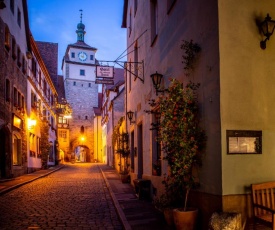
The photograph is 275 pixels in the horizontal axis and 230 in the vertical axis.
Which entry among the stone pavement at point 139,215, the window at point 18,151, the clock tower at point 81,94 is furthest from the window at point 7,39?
the clock tower at point 81,94

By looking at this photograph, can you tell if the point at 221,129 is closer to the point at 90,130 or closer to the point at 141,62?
the point at 141,62

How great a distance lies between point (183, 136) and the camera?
583 cm

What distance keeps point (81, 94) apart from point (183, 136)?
196 feet

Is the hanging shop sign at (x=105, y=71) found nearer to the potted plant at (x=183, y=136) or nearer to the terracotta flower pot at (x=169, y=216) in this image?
the potted plant at (x=183, y=136)

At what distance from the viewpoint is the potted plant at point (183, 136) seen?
5789 mm

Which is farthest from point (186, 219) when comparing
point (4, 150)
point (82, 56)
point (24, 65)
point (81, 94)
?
point (82, 56)

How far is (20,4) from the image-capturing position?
70.3 ft

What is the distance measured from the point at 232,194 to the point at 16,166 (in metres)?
17.1

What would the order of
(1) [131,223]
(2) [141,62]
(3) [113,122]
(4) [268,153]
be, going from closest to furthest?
(4) [268,153] < (1) [131,223] < (2) [141,62] < (3) [113,122]

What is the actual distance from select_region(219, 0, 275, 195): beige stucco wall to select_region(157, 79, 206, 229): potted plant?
0.73m

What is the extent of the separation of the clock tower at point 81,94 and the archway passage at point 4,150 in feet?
144

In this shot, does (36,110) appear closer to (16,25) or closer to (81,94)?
(16,25)

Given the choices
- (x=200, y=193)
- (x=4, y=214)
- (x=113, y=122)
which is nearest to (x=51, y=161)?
(x=113, y=122)

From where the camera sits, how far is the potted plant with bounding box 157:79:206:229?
5789 millimetres
